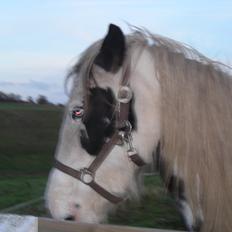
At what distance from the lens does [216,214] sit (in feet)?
8.07

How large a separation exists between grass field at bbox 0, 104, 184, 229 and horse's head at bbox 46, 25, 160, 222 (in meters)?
0.39

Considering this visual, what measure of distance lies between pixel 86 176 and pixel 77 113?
0.29 meters

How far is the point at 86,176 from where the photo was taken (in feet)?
8.13

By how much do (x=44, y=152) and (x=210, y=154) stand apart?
17.2 metres

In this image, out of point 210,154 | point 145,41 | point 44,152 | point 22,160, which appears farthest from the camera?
point 44,152

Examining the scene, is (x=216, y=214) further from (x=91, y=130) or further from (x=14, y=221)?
(x=14, y=221)

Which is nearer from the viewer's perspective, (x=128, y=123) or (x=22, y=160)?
(x=128, y=123)

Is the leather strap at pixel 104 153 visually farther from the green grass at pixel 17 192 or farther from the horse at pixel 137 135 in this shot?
the green grass at pixel 17 192

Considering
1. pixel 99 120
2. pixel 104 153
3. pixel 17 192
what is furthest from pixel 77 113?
pixel 17 192

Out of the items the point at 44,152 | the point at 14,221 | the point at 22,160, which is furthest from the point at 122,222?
the point at 44,152

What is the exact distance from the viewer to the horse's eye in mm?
2494

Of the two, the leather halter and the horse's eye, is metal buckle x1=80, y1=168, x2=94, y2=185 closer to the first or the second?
the leather halter

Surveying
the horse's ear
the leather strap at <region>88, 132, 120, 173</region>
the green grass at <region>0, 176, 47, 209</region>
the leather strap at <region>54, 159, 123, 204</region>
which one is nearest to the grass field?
the green grass at <region>0, 176, 47, 209</region>

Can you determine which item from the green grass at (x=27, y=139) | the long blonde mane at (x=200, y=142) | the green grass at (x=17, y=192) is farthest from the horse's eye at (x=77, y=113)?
the green grass at (x=27, y=139)
